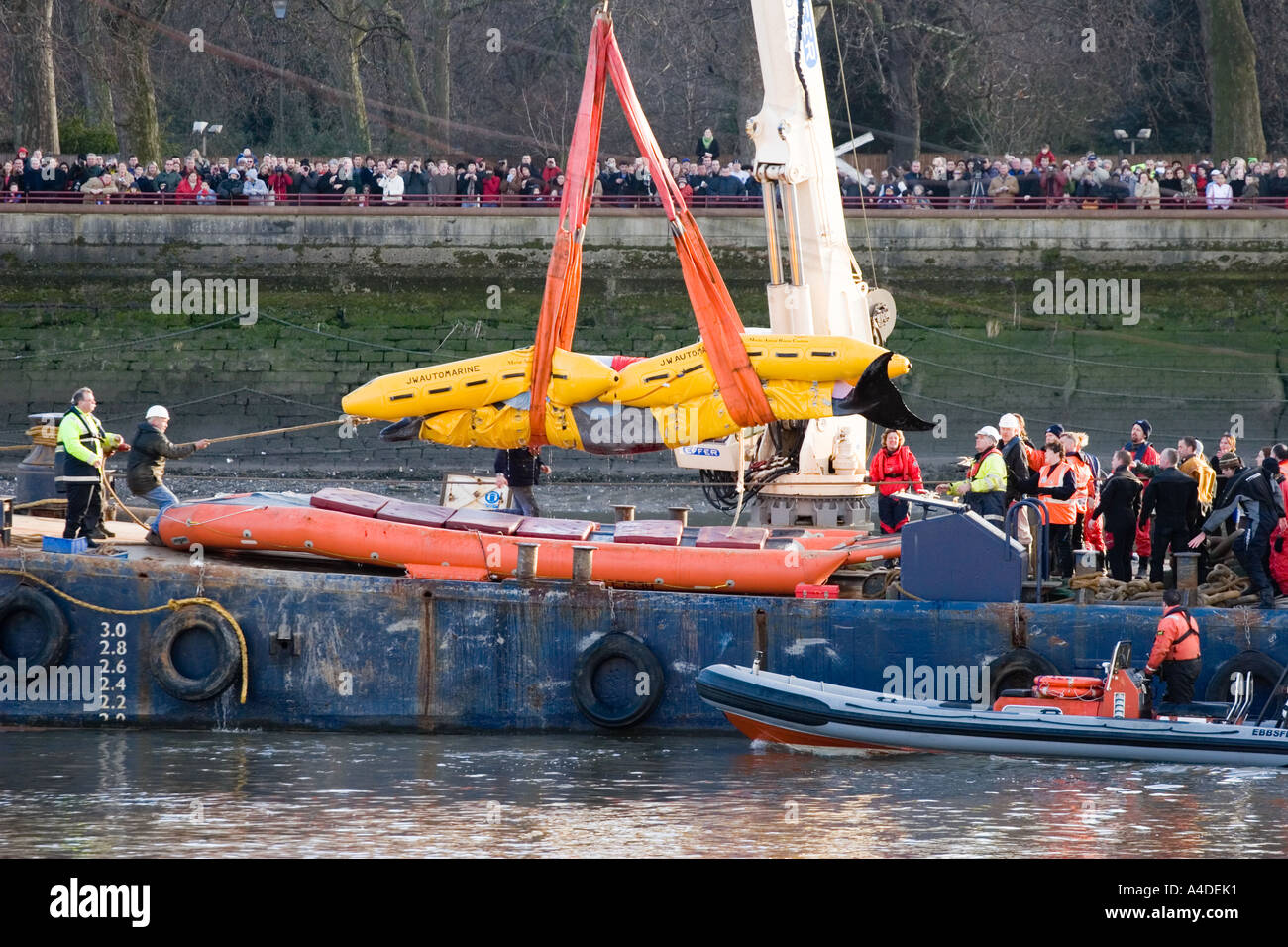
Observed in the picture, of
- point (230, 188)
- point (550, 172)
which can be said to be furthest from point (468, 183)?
point (230, 188)

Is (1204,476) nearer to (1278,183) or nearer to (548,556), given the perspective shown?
(548,556)

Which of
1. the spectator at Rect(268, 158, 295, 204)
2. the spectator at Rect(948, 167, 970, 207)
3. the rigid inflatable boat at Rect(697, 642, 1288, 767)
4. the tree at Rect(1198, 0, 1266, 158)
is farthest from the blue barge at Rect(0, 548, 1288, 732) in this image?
the tree at Rect(1198, 0, 1266, 158)

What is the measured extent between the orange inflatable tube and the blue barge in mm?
206

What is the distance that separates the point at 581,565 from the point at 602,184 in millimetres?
19670

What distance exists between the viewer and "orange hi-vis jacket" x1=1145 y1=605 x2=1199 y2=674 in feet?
46.1

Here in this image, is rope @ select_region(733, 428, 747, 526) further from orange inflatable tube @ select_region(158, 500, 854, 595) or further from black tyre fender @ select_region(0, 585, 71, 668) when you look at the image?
black tyre fender @ select_region(0, 585, 71, 668)

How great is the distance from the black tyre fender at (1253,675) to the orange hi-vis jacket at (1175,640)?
488 mm

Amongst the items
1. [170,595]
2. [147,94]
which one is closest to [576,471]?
[147,94]

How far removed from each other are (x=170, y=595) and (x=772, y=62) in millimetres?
7514

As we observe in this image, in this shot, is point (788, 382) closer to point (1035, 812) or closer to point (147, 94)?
point (1035, 812)

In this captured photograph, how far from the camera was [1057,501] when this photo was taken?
15828 millimetres

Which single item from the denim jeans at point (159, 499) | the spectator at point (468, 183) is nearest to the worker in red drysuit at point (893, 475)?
the denim jeans at point (159, 499)

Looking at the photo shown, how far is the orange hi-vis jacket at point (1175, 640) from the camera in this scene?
1406 centimetres

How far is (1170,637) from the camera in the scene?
555 inches
